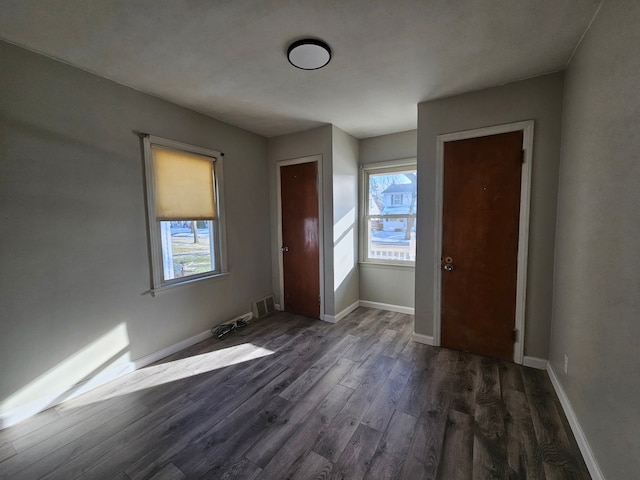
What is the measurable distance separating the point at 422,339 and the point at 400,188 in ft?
6.82

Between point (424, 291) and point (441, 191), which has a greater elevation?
point (441, 191)

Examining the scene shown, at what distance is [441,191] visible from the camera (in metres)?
2.69

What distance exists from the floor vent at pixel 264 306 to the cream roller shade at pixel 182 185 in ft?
4.67

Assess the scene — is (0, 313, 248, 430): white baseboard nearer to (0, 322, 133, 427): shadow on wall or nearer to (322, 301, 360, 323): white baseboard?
(0, 322, 133, 427): shadow on wall

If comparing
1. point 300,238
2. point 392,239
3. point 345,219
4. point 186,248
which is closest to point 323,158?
point 345,219

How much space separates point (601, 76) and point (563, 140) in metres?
0.76

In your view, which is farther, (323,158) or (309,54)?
(323,158)

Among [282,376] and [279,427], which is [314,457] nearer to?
[279,427]

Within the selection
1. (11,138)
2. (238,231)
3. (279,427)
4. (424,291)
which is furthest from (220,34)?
(424,291)

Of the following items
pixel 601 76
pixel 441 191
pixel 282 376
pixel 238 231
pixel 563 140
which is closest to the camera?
pixel 601 76

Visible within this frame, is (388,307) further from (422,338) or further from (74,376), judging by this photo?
(74,376)

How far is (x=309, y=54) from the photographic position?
6.23 feet

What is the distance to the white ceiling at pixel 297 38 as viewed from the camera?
4.97 feet

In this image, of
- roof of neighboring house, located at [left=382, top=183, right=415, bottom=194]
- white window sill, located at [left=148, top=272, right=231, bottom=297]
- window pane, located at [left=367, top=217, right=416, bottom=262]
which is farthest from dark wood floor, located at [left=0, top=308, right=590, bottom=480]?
roof of neighboring house, located at [left=382, top=183, right=415, bottom=194]
